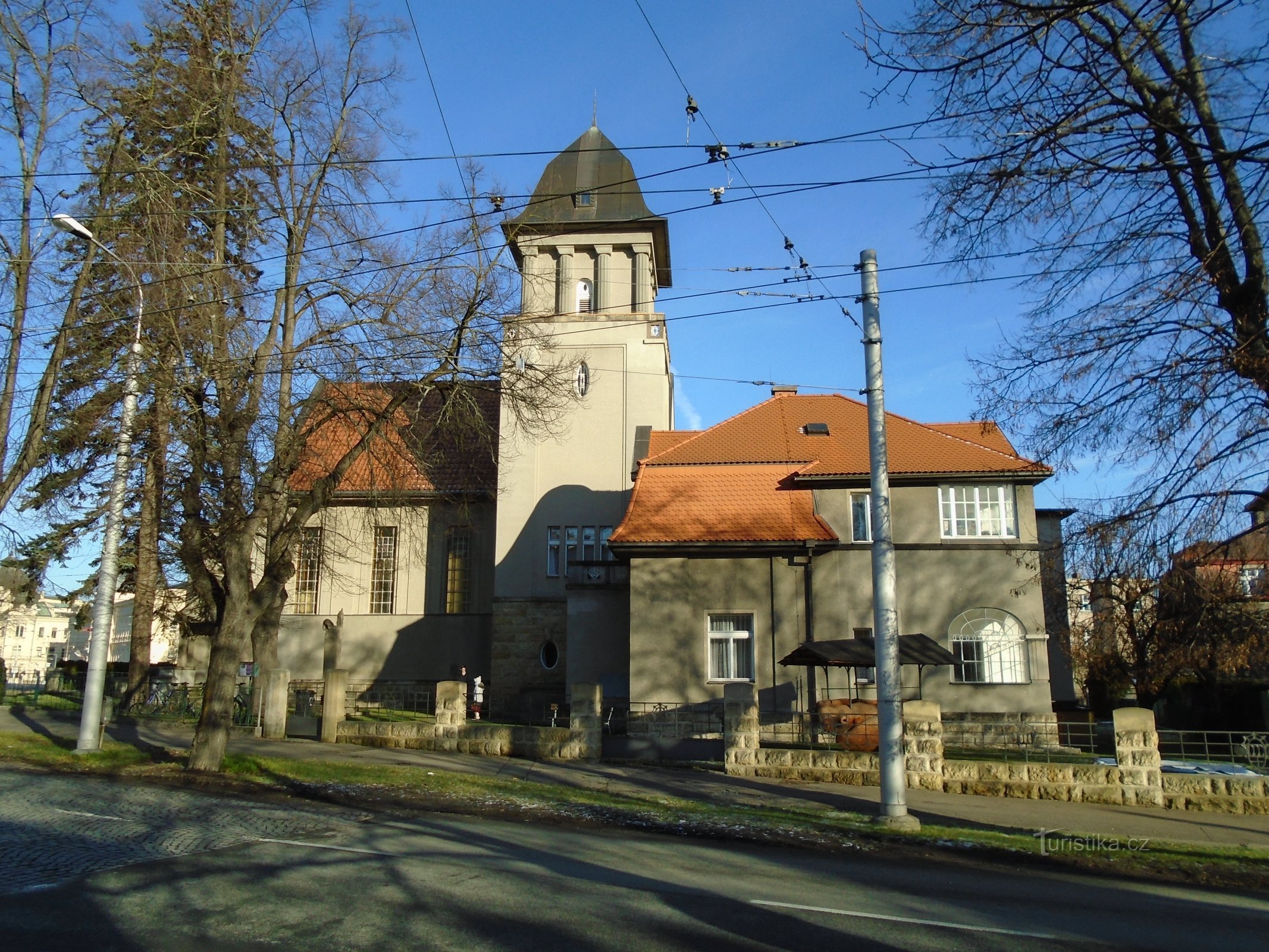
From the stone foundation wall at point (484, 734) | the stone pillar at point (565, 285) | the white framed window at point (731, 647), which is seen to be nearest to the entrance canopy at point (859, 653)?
the white framed window at point (731, 647)

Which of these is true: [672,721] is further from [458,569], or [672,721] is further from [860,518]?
[458,569]

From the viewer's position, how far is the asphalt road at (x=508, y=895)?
634 cm

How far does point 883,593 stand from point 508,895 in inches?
259

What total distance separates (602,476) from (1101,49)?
2449cm

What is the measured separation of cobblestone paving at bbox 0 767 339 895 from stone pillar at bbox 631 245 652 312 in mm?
23405

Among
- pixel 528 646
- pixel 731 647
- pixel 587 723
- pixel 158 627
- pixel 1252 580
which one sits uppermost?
pixel 158 627

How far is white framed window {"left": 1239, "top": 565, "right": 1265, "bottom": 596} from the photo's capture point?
36.7 feet

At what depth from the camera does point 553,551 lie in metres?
31.4

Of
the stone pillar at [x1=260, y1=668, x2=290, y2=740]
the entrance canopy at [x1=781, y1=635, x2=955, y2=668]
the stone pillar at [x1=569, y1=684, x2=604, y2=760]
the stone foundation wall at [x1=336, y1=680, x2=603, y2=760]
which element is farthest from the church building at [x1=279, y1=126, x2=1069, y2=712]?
the stone pillar at [x1=569, y1=684, x2=604, y2=760]

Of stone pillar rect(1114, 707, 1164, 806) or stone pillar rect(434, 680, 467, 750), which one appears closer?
stone pillar rect(1114, 707, 1164, 806)

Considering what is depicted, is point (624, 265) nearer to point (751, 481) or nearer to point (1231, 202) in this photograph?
point (751, 481)

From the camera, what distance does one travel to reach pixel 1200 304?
9.02 metres

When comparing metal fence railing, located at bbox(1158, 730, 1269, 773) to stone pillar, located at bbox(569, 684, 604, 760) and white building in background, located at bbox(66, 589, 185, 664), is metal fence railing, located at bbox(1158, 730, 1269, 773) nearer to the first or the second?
stone pillar, located at bbox(569, 684, 604, 760)

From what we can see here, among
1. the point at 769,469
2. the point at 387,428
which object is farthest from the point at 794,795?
the point at 769,469
